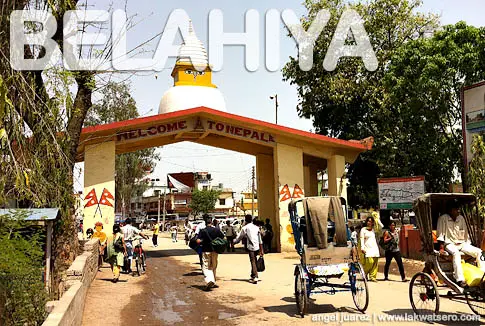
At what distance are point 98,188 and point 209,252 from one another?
9.35 m

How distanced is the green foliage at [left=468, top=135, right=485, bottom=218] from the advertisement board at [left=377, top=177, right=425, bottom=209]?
1.66 m

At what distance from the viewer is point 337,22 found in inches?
1198

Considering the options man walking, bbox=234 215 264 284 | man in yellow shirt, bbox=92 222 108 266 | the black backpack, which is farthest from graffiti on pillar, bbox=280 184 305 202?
the black backpack

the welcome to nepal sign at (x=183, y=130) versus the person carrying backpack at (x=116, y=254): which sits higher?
the welcome to nepal sign at (x=183, y=130)

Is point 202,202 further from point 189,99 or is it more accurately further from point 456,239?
point 456,239

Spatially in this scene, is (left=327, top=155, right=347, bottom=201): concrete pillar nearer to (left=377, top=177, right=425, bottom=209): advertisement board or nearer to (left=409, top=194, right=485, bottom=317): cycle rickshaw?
(left=377, top=177, right=425, bottom=209): advertisement board

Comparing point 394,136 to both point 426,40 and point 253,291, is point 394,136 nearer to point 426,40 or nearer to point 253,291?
point 426,40

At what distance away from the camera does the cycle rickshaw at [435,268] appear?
7801mm

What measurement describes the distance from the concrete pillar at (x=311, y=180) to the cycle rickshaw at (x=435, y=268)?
69.1 ft

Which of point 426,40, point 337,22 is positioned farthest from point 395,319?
point 337,22

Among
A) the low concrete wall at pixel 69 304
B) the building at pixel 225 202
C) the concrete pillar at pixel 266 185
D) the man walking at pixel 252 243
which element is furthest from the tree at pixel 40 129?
the building at pixel 225 202

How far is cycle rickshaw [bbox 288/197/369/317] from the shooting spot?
8.84 metres

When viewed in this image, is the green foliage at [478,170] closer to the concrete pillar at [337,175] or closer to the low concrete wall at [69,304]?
the concrete pillar at [337,175]

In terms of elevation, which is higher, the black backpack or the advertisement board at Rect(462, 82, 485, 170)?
the advertisement board at Rect(462, 82, 485, 170)
